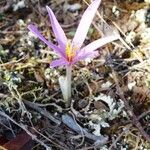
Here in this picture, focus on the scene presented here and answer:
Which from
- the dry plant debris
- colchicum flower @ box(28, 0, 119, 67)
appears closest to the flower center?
colchicum flower @ box(28, 0, 119, 67)

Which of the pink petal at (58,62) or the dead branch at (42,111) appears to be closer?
the pink petal at (58,62)

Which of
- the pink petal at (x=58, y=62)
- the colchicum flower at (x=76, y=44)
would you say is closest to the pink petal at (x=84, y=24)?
the colchicum flower at (x=76, y=44)

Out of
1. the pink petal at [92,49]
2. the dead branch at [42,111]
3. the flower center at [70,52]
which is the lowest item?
the dead branch at [42,111]

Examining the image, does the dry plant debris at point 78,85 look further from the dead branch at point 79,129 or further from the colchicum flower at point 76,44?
the colchicum flower at point 76,44

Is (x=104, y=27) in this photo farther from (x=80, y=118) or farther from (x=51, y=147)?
(x=51, y=147)

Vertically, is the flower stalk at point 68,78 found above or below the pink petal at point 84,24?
below

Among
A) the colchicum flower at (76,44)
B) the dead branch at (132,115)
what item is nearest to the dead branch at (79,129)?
the dead branch at (132,115)

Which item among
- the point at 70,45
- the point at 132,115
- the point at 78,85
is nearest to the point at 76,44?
the point at 70,45
